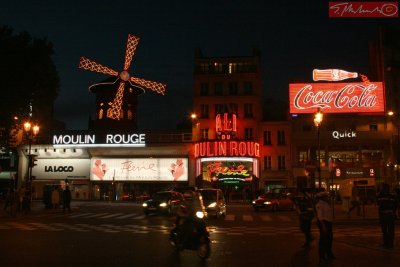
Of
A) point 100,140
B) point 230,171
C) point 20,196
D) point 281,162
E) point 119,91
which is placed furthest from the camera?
point 119,91

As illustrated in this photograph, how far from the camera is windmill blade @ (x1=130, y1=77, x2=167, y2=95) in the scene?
58.2m

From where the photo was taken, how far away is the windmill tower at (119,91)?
57.8m

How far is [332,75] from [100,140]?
1079 inches

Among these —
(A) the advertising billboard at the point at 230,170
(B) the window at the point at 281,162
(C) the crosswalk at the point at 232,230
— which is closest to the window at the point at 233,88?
(A) the advertising billboard at the point at 230,170

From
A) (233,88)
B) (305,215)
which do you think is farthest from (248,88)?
(305,215)

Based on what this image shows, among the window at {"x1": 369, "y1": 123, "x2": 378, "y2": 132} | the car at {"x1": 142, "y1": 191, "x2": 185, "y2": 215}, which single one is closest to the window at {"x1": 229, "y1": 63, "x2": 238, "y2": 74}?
the window at {"x1": 369, "y1": 123, "x2": 378, "y2": 132}

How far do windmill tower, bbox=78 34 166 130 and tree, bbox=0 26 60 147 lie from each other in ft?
83.0

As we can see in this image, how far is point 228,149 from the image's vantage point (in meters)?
50.3

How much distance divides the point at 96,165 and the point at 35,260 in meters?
44.6

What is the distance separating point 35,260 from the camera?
451 inches

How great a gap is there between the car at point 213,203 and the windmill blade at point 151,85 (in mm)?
32940

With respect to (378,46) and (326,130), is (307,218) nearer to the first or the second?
(326,130)

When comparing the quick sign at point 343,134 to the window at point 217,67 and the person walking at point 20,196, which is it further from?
the person walking at point 20,196

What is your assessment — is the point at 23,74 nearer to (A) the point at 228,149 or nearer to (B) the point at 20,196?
(B) the point at 20,196
